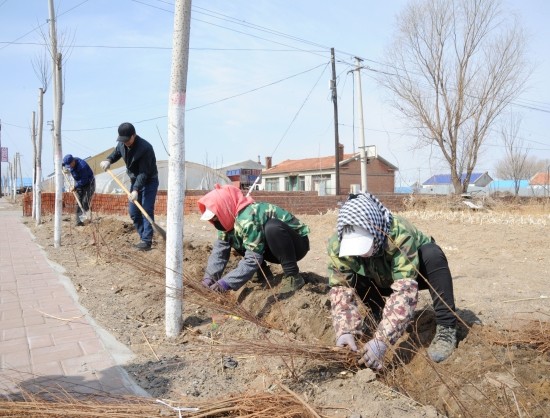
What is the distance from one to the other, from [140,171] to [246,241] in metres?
3.23

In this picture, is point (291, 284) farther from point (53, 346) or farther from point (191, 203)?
point (191, 203)

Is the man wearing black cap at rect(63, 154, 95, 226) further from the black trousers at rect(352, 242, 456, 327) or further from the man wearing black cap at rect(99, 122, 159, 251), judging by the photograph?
the black trousers at rect(352, 242, 456, 327)

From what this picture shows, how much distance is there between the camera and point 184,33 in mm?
3080

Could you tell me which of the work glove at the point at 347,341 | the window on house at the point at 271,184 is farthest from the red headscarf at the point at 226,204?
the window on house at the point at 271,184

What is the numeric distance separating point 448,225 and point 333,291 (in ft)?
29.1

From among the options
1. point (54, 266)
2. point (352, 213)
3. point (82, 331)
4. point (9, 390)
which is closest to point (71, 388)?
point (9, 390)

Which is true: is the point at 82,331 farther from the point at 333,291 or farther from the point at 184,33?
the point at 184,33

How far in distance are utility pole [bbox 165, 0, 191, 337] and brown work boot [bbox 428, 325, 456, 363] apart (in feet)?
5.29

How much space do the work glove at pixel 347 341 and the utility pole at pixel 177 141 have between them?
3.79ft

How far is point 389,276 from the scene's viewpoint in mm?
2779

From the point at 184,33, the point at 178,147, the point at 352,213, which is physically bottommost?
the point at 352,213

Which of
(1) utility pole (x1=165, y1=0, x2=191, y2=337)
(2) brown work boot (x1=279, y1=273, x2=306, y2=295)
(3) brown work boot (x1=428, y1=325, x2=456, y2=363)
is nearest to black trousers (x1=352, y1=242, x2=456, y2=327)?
(3) brown work boot (x1=428, y1=325, x2=456, y2=363)

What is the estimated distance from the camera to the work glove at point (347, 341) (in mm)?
2443

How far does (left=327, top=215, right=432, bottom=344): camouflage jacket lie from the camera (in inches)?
97.4
